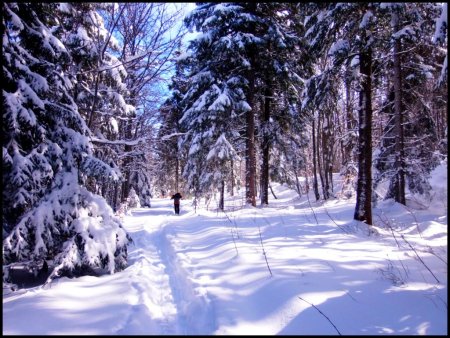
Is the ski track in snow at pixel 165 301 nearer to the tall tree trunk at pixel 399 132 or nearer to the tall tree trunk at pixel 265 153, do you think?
the tall tree trunk at pixel 399 132

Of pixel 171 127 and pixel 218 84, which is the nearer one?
pixel 218 84

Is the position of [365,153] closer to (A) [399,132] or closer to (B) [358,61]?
(A) [399,132]

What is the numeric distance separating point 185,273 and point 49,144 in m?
3.63

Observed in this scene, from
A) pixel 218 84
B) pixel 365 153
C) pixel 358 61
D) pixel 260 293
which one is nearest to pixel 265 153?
pixel 218 84

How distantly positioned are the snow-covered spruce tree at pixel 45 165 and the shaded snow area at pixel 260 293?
0.63 meters

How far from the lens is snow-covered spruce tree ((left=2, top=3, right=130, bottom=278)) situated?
576 centimetres

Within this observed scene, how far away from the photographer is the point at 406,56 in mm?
12203

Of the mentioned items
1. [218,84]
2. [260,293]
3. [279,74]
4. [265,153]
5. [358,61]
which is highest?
[279,74]

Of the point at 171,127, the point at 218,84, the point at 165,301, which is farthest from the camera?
the point at 171,127

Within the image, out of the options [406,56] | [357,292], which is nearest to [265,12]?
[406,56]

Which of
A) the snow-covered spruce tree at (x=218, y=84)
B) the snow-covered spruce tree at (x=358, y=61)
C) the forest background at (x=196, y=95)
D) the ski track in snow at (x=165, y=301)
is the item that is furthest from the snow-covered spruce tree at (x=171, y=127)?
the ski track in snow at (x=165, y=301)

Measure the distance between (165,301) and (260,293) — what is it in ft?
4.69

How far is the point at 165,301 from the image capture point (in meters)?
5.04

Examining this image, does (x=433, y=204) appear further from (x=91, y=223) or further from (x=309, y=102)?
(x=91, y=223)
